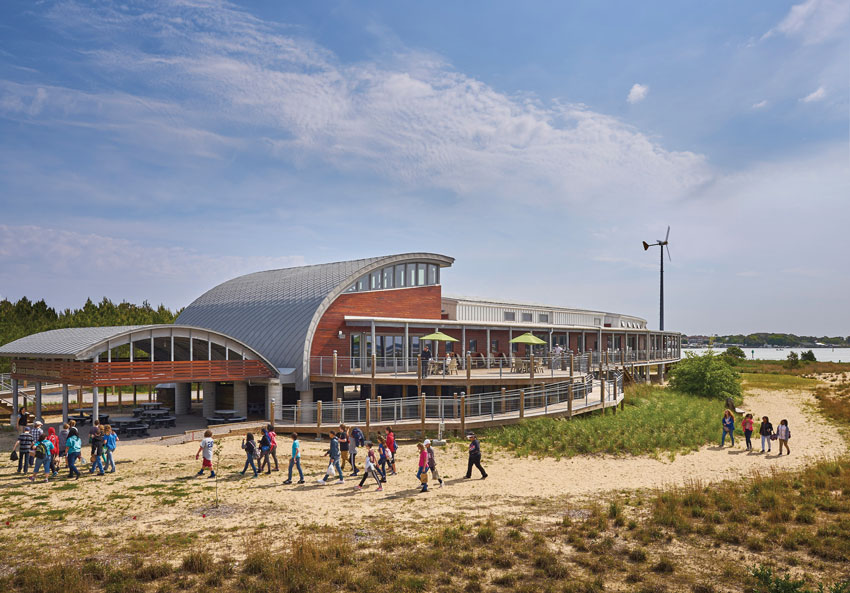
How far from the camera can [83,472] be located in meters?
20.0

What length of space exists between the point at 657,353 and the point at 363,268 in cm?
3509

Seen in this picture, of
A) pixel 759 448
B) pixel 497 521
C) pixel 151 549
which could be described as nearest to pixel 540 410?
pixel 759 448

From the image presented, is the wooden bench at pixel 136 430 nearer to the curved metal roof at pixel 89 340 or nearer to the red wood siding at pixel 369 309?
the curved metal roof at pixel 89 340

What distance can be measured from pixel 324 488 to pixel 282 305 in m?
19.2

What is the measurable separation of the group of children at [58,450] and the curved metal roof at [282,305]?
12669mm

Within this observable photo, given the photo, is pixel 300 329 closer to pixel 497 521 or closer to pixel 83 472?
pixel 83 472

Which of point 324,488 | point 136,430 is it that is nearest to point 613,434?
point 324,488

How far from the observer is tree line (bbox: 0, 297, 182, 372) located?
58.3 metres

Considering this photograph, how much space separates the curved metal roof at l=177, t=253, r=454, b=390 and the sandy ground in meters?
7.75

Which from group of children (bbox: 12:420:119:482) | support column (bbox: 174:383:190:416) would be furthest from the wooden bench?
support column (bbox: 174:383:190:416)

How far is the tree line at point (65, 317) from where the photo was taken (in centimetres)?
5831

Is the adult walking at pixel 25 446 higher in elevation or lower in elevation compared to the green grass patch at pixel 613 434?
higher

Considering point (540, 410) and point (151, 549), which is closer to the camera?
point (151, 549)

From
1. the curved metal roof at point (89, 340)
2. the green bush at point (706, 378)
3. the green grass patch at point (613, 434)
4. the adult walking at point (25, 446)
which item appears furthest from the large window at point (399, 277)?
the green bush at point (706, 378)
